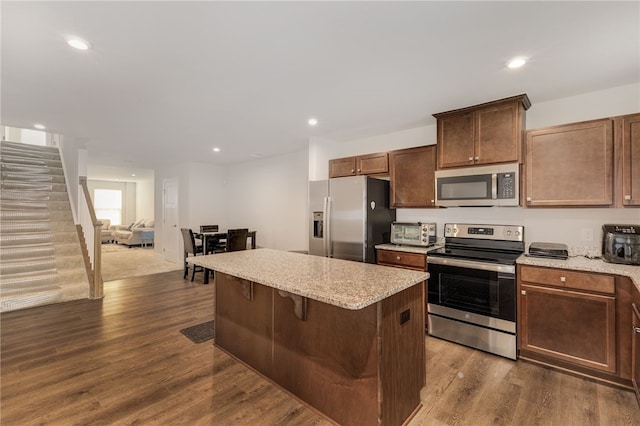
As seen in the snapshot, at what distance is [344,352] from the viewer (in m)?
1.74

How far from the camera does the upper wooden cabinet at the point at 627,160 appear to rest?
2258 mm

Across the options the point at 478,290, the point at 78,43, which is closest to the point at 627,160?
the point at 478,290

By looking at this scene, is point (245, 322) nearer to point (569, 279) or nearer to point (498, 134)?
point (569, 279)

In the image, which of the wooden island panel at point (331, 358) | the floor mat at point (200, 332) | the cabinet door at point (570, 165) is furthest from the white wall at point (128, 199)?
the cabinet door at point (570, 165)

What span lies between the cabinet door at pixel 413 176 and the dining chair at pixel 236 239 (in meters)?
2.84

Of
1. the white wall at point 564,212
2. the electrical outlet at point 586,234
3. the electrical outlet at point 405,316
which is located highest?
the white wall at point 564,212

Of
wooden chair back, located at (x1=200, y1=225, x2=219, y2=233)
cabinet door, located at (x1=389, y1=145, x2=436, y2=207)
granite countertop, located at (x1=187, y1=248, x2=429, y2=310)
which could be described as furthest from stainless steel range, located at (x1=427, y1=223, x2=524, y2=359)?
wooden chair back, located at (x1=200, y1=225, x2=219, y2=233)

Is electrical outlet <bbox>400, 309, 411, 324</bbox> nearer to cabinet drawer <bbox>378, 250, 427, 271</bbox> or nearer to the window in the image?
cabinet drawer <bbox>378, 250, 427, 271</bbox>

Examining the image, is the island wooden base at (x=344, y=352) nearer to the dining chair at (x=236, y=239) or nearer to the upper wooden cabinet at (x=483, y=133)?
the upper wooden cabinet at (x=483, y=133)

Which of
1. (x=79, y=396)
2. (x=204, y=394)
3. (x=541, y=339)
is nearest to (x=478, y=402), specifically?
(x=541, y=339)

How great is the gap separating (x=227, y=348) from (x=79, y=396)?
1.06 metres

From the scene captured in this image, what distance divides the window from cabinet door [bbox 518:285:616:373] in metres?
13.3

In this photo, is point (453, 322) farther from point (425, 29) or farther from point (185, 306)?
point (185, 306)

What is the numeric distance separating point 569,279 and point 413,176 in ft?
5.80
